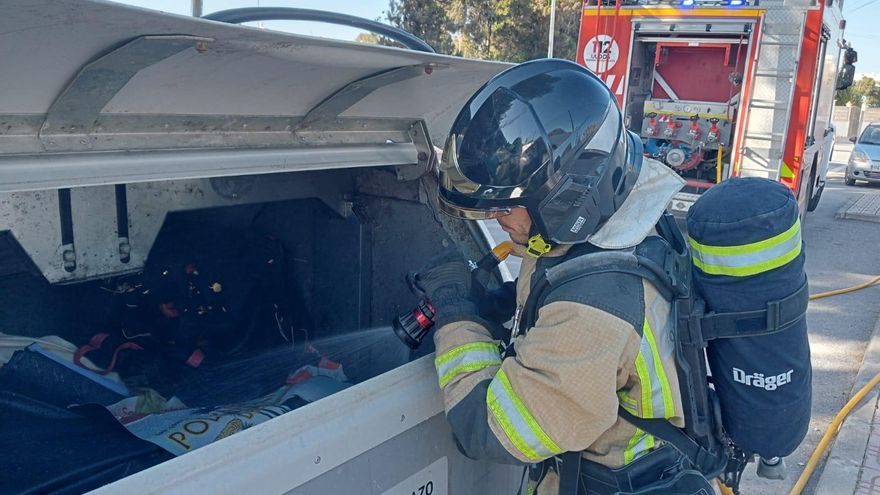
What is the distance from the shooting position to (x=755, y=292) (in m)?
1.56

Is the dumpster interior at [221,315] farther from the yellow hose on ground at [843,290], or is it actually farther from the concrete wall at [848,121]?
the concrete wall at [848,121]

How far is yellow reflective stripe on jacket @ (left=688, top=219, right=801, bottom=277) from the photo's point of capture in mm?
1543

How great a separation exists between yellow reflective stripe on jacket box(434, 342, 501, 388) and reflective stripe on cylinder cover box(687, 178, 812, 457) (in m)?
Answer: 0.52

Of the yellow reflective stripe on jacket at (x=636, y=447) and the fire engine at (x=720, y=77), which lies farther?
the fire engine at (x=720, y=77)

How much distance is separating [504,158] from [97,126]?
32.9 inches

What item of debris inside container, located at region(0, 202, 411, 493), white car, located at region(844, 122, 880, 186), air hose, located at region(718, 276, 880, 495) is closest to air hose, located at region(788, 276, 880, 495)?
air hose, located at region(718, 276, 880, 495)

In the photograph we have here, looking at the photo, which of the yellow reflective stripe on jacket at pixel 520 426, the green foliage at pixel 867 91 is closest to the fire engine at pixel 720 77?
the yellow reflective stripe on jacket at pixel 520 426

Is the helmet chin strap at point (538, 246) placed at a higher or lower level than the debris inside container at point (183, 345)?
higher

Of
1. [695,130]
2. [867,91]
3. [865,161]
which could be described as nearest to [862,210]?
Result: [865,161]

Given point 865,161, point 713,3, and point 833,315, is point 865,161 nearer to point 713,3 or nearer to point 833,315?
point 713,3

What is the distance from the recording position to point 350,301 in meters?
2.67

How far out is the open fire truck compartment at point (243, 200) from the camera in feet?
3.85

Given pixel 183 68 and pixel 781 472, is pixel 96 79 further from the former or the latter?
pixel 781 472

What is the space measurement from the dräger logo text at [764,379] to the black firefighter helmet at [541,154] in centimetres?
49
